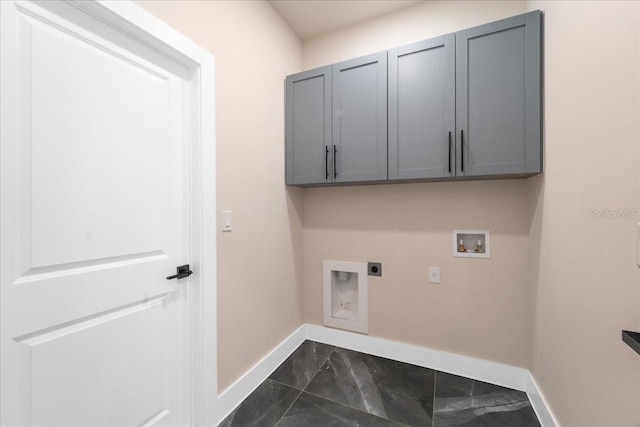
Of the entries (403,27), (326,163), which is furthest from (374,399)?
(403,27)

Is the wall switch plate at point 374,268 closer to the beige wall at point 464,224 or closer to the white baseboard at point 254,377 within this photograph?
the beige wall at point 464,224

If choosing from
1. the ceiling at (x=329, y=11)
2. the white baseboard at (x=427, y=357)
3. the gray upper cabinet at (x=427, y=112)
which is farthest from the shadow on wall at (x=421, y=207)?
the ceiling at (x=329, y=11)

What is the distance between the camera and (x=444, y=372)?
75.2 inches

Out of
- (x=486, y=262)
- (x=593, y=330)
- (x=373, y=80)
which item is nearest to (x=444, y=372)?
(x=486, y=262)

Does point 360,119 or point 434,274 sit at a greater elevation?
point 360,119

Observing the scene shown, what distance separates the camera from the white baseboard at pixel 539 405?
1.34 metres

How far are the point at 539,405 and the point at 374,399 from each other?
0.92 metres

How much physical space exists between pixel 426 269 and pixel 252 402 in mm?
1495

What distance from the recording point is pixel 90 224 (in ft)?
3.39

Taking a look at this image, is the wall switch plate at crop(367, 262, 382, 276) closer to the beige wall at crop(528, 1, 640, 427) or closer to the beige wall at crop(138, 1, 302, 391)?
the beige wall at crop(138, 1, 302, 391)

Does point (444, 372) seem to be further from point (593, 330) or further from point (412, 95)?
point (412, 95)

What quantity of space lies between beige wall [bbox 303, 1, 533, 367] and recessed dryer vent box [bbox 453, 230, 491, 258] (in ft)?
0.13

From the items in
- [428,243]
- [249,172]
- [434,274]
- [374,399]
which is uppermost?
[249,172]

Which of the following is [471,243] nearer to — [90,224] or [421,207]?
[421,207]
